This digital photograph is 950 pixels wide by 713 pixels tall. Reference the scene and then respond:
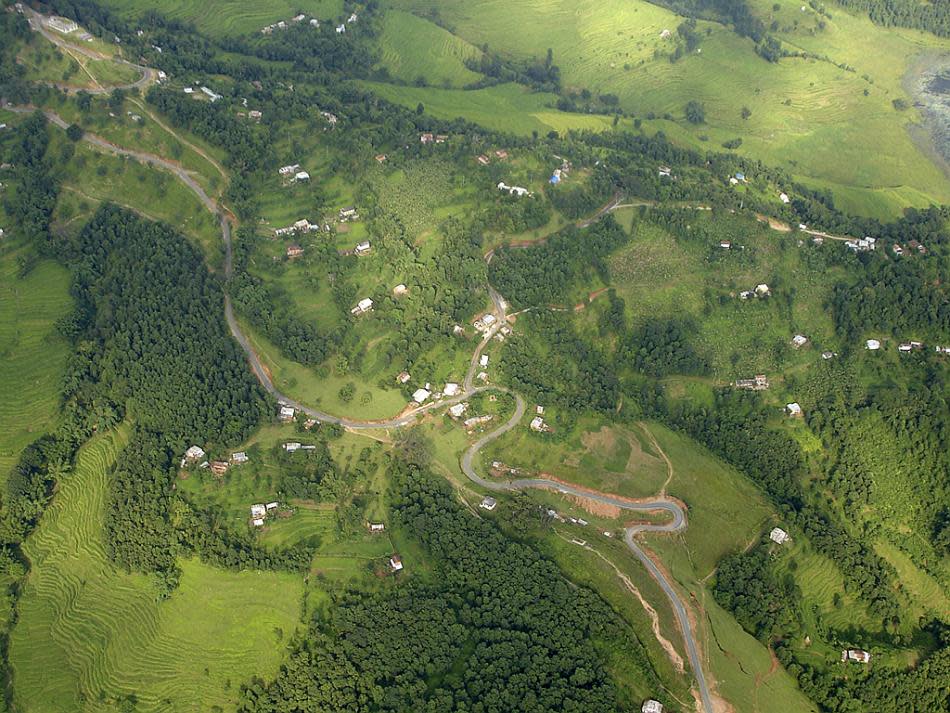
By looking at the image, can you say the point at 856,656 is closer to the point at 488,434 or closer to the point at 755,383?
the point at 755,383

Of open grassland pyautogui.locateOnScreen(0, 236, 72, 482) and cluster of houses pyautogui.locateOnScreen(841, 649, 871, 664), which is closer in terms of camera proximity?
cluster of houses pyautogui.locateOnScreen(841, 649, 871, 664)

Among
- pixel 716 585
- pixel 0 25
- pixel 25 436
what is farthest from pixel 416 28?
pixel 716 585

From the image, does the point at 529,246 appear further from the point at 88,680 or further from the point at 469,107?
the point at 88,680

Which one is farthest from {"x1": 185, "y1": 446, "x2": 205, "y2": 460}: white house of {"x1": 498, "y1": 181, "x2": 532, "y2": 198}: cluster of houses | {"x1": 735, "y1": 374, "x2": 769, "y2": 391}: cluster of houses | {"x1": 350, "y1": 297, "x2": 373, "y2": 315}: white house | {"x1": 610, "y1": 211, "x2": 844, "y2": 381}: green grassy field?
{"x1": 735, "y1": 374, "x2": 769, "y2": 391}: cluster of houses

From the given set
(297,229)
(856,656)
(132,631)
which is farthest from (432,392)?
(856,656)

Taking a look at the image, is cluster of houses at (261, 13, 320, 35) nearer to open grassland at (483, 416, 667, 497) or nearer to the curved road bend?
the curved road bend

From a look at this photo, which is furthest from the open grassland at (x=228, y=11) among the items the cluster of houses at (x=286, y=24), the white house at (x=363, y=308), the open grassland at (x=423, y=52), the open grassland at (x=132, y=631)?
the open grassland at (x=132, y=631)
